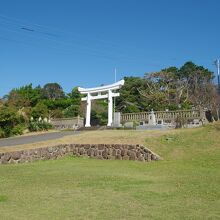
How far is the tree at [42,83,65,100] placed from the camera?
207ft

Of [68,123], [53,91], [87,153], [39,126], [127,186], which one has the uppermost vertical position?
[53,91]

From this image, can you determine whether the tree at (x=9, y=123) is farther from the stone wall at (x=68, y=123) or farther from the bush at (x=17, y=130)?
the stone wall at (x=68, y=123)

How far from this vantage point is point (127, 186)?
28.6 feet

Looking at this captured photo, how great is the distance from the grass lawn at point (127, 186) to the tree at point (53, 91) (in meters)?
48.8

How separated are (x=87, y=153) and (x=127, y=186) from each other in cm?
702

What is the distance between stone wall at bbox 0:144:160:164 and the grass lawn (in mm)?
497

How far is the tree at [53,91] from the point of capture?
63188mm

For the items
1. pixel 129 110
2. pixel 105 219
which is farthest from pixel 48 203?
pixel 129 110

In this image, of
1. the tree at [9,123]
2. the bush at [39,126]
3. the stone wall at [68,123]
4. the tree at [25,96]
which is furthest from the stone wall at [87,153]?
the tree at [25,96]

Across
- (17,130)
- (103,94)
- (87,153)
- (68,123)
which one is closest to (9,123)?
(17,130)

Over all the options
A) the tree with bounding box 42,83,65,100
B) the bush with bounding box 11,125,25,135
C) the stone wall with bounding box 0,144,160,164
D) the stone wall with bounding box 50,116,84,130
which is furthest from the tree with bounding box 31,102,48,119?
the tree with bounding box 42,83,65,100

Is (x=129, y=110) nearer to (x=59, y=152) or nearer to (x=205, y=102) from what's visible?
(x=205, y=102)

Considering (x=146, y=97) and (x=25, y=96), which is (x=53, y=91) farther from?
(x=146, y=97)

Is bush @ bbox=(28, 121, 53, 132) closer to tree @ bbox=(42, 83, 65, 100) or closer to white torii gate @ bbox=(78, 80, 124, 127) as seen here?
white torii gate @ bbox=(78, 80, 124, 127)
